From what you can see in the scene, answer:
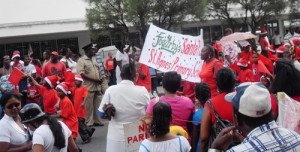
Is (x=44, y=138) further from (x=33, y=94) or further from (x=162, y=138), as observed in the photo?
(x=33, y=94)

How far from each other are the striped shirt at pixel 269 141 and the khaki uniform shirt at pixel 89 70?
865cm

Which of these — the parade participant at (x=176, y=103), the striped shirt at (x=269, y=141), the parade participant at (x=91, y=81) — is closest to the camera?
the striped shirt at (x=269, y=141)

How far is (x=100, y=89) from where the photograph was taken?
11.1 meters

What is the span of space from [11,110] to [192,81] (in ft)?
11.4

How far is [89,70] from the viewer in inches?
432

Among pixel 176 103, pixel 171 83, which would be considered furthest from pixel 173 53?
pixel 176 103

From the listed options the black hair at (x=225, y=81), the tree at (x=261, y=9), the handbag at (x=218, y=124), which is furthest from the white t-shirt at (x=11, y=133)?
the tree at (x=261, y=9)

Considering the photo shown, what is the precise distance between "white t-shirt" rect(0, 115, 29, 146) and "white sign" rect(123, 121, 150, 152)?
1004mm

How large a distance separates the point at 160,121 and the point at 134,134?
0.98 metres

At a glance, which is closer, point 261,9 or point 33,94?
point 33,94

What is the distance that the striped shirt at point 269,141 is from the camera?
2.39 m

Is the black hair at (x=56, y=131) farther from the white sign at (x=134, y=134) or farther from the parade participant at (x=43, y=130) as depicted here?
the white sign at (x=134, y=134)

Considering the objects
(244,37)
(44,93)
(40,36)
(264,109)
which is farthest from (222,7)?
(264,109)

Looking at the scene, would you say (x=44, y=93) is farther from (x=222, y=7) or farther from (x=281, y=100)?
(x=222, y=7)
